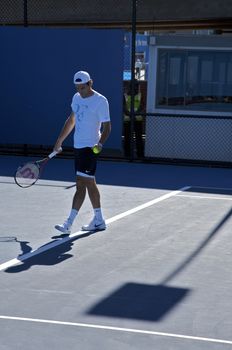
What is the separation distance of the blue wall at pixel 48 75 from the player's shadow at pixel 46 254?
7374 millimetres

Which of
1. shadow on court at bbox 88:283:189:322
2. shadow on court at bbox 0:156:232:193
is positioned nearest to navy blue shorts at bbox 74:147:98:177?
shadow on court at bbox 88:283:189:322

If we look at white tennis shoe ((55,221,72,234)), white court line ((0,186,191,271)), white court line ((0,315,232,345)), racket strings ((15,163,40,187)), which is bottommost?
white court line ((0,186,191,271))

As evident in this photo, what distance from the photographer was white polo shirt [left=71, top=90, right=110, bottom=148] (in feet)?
27.0

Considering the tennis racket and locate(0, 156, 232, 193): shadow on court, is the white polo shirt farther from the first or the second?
locate(0, 156, 232, 193): shadow on court

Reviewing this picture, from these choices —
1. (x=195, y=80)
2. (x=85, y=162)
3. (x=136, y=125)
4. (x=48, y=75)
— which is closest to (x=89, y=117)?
(x=85, y=162)

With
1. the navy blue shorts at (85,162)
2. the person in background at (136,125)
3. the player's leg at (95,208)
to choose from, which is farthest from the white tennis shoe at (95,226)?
the person in background at (136,125)

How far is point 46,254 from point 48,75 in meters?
8.75

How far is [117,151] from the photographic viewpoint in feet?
51.9

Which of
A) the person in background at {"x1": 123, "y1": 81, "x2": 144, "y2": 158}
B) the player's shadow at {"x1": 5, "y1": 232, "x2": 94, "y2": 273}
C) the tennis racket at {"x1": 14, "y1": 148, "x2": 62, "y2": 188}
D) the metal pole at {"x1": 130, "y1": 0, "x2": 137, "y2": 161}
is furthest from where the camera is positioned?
the person in background at {"x1": 123, "y1": 81, "x2": 144, "y2": 158}

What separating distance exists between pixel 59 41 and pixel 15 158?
284 centimetres

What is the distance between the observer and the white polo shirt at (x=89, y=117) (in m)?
8.23

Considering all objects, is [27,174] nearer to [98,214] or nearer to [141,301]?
[98,214]

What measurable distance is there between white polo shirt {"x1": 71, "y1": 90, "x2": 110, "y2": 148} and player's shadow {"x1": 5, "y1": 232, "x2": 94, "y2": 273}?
46.9 inches

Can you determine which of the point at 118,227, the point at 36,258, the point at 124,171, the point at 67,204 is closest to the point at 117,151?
the point at 124,171
